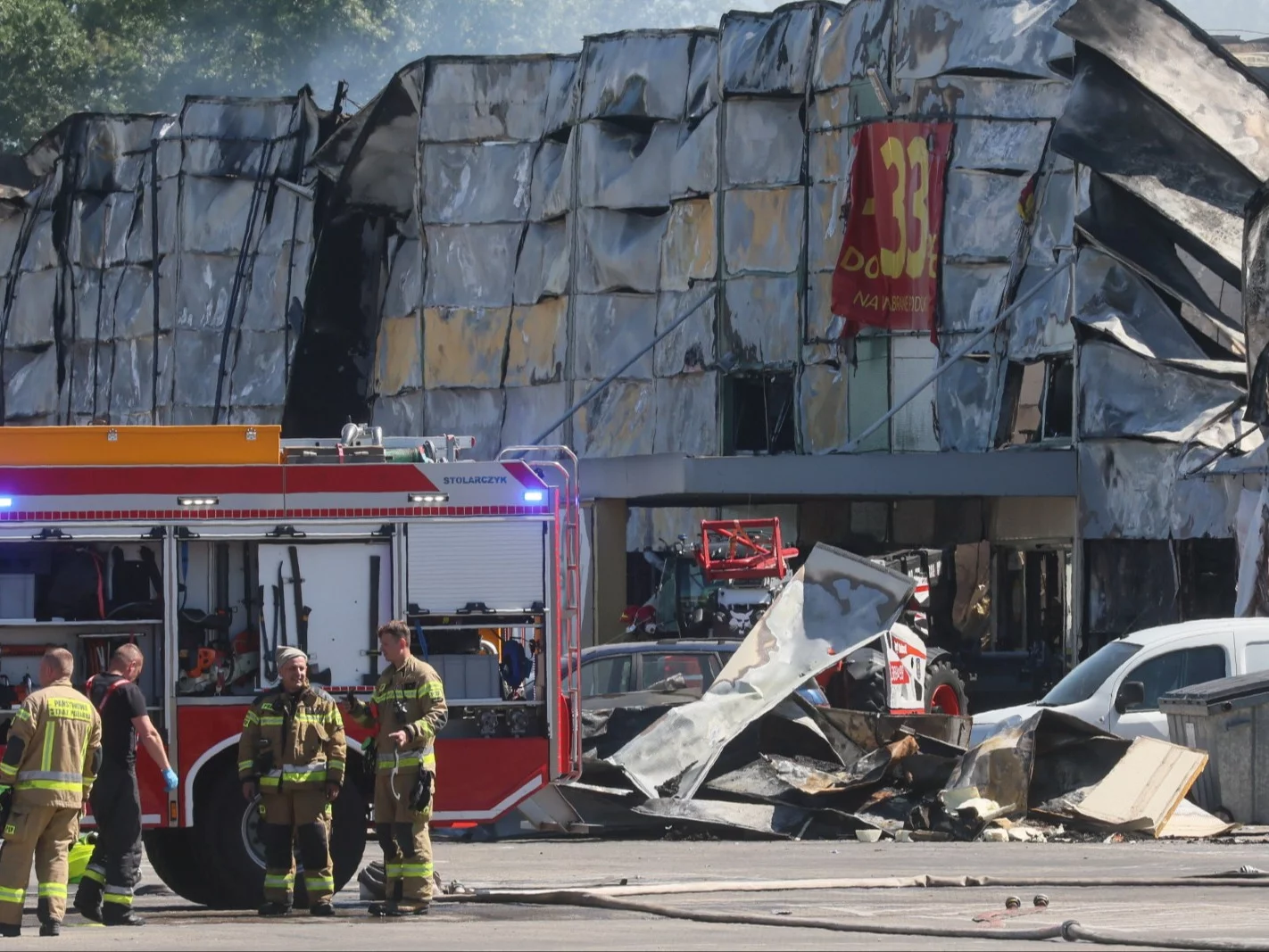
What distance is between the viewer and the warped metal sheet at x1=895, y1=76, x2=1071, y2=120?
3103 cm

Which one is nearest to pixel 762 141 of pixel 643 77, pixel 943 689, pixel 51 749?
pixel 643 77

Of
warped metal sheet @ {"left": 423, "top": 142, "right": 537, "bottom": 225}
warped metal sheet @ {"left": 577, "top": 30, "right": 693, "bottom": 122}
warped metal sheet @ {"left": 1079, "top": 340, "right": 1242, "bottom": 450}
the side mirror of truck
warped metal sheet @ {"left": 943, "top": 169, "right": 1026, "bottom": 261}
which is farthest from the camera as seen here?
warped metal sheet @ {"left": 423, "top": 142, "right": 537, "bottom": 225}

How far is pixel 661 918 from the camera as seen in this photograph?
10.8 m

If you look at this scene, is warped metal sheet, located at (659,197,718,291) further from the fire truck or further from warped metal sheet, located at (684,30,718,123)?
the fire truck

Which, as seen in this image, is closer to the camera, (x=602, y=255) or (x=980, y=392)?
(x=980, y=392)

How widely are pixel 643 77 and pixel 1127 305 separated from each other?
10.8 meters

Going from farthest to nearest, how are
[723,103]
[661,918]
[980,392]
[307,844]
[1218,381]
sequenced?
[723,103]
[980,392]
[1218,381]
[307,844]
[661,918]

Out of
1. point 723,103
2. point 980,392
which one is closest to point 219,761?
point 980,392

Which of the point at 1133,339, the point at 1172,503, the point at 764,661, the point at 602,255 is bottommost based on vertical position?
the point at 764,661

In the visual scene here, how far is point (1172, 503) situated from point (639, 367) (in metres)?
11.3

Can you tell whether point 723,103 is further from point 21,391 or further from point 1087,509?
point 21,391

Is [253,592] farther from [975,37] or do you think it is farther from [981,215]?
[975,37]

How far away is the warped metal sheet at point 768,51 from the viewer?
107ft

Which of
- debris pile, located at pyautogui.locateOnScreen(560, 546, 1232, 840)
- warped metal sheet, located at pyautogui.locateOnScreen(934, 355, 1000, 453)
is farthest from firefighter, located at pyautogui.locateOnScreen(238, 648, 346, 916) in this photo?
warped metal sheet, located at pyautogui.locateOnScreen(934, 355, 1000, 453)
